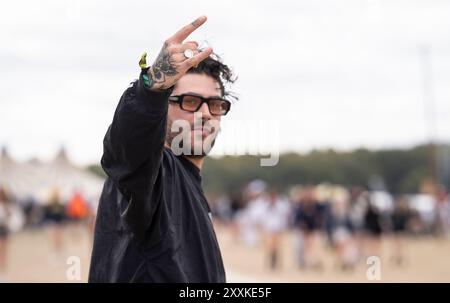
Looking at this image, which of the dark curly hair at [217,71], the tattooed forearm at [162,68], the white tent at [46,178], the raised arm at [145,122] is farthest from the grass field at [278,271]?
the white tent at [46,178]

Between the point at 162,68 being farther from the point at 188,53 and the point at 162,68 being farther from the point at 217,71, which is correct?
the point at 217,71

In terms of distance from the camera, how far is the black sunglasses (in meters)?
3.49

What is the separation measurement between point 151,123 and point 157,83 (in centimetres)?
14

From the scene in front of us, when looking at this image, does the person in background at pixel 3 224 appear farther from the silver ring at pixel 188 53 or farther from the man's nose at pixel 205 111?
the silver ring at pixel 188 53

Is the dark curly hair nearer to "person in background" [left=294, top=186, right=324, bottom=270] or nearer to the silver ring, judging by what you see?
the silver ring

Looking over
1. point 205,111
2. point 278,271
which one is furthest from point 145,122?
point 278,271

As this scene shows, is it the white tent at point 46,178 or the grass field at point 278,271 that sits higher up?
the white tent at point 46,178

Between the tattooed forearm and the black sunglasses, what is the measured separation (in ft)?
2.68

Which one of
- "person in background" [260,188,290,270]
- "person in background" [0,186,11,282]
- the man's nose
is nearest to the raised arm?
the man's nose

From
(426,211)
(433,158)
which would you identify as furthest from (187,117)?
(433,158)

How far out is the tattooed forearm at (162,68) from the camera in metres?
2.60

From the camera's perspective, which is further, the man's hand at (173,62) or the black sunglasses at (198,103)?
the black sunglasses at (198,103)

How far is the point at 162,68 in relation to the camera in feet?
8.57

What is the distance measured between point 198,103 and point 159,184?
783 mm
